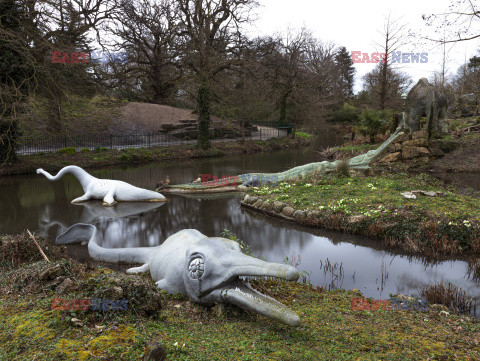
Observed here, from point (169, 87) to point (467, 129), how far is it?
2188cm

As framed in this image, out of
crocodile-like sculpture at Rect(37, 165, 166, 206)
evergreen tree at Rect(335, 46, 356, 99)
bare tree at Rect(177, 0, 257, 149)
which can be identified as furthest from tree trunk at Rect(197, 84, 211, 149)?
evergreen tree at Rect(335, 46, 356, 99)

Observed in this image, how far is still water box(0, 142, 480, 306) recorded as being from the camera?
226 inches

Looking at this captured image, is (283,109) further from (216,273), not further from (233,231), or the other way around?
(216,273)

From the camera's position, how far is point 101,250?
6.22m

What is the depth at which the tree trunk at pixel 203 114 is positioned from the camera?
2223 cm

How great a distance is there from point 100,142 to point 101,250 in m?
17.3

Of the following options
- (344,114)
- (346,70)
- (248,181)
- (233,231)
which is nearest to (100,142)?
(248,181)

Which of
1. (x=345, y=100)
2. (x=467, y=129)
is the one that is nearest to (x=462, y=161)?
(x=467, y=129)

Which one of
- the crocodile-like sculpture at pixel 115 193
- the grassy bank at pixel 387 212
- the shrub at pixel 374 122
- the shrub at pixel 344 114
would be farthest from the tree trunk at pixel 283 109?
the crocodile-like sculpture at pixel 115 193

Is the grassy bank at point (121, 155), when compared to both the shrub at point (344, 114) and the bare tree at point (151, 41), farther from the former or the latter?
the shrub at point (344, 114)

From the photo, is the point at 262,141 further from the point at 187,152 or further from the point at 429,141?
the point at 429,141

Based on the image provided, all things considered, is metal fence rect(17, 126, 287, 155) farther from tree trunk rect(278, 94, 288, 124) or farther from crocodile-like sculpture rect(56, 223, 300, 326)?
crocodile-like sculpture rect(56, 223, 300, 326)

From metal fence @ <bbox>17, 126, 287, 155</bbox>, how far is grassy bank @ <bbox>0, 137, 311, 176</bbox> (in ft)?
2.71

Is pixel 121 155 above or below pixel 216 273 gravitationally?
above
